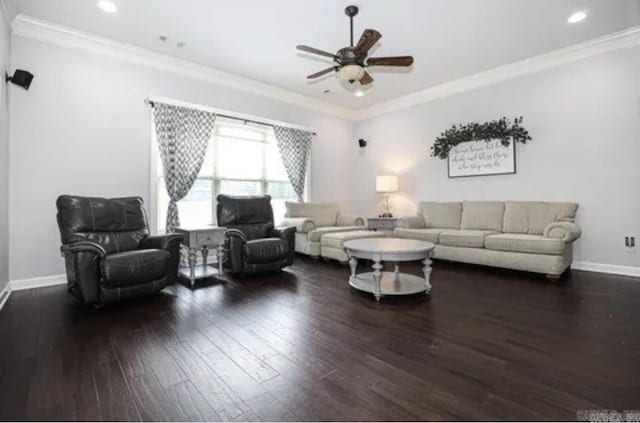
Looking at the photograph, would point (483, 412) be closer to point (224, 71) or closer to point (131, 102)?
point (131, 102)

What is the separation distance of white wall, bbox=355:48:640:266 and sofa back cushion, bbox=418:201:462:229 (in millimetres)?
255

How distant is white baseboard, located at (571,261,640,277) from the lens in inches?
150

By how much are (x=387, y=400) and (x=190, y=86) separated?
4.67 m

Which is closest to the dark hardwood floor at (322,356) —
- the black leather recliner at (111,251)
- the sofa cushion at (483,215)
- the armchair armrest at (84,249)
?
the black leather recliner at (111,251)

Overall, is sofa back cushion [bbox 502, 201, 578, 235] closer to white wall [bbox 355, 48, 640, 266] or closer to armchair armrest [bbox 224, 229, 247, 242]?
white wall [bbox 355, 48, 640, 266]

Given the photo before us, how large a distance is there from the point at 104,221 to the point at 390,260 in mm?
2962

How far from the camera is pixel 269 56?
14.1 feet

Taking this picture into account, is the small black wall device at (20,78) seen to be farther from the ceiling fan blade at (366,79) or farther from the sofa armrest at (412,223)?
the sofa armrest at (412,223)

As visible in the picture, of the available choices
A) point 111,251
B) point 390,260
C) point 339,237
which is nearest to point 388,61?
point 390,260

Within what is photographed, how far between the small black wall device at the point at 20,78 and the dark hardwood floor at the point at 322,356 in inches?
84.1

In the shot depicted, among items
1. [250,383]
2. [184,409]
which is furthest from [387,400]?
[184,409]

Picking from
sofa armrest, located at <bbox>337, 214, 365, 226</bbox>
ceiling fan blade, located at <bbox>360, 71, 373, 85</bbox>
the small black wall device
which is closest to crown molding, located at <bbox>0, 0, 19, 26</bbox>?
the small black wall device

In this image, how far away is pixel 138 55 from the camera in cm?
409

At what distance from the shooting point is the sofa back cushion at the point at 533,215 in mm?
4125
